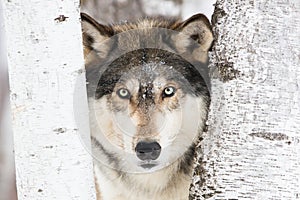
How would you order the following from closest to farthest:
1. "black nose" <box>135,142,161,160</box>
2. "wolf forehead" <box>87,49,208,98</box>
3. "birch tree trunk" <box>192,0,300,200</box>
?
"birch tree trunk" <box>192,0,300,200</box> → "black nose" <box>135,142,161,160</box> → "wolf forehead" <box>87,49,208,98</box>

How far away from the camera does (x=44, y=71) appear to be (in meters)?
1.40

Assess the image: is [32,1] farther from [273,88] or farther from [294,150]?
[294,150]

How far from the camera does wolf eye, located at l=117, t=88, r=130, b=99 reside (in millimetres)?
2014

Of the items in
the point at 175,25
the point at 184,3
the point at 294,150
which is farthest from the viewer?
the point at 184,3

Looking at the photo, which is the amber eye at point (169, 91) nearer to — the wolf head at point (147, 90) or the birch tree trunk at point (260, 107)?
the wolf head at point (147, 90)

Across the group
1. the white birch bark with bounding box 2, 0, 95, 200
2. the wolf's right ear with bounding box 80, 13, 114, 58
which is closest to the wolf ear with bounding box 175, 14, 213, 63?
the wolf's right ear with bounding box 80, 13, 114, 58

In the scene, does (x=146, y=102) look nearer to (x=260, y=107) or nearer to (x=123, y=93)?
(x=123, y=93)

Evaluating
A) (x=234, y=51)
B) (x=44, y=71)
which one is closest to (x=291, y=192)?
(x=234, y=51)

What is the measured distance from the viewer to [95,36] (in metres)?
A: 2.14

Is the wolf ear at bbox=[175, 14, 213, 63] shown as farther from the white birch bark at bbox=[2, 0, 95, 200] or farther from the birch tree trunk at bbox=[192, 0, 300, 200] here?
the white birch bark at bbox=[2, 0, 95, 200]

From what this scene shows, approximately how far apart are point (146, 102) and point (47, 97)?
57 cm

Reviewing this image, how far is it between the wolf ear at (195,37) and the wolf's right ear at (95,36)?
279mm

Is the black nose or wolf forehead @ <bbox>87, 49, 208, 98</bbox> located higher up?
wolf forehead @ <bbox>87, 49, 208, 98</bbox>

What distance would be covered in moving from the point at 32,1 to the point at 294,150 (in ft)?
2.41
